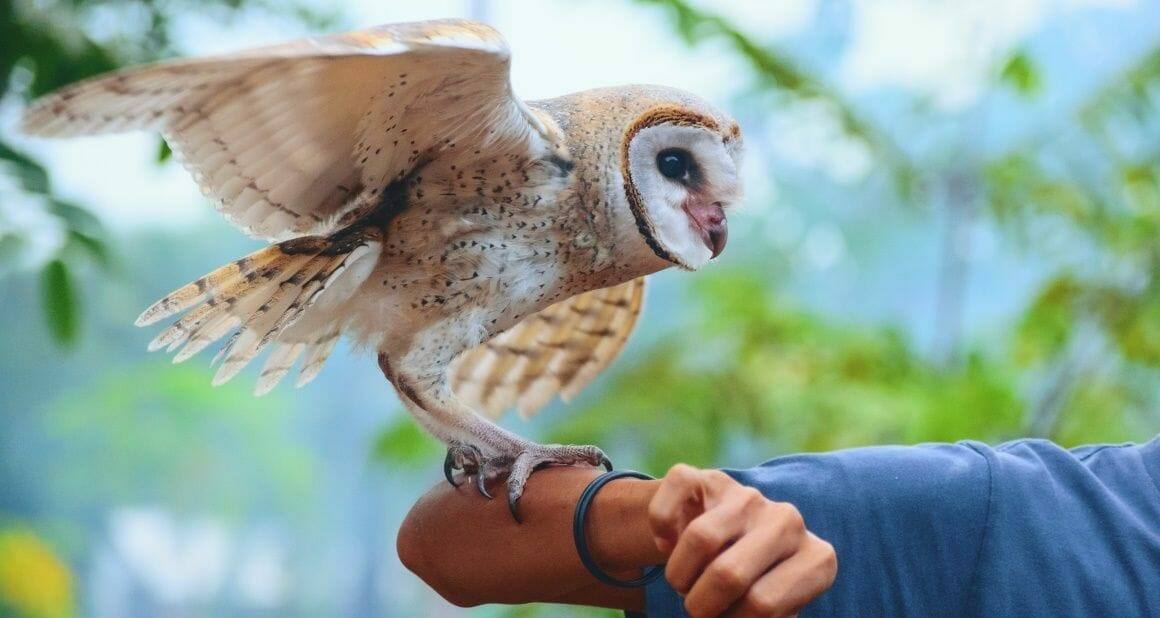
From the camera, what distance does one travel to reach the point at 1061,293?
2.06 m

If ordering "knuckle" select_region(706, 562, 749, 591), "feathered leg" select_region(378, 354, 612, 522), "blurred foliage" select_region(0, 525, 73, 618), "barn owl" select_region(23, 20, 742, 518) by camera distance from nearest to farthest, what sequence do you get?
"knuckle" select_region(706, 562, 749, 591) < "barn owl" select_region(23, 20, 742, 518) < "feathered leg" select_region(378, 354, 612, 522) < "blurred foliage" select_region(0, 525, 73, 618)

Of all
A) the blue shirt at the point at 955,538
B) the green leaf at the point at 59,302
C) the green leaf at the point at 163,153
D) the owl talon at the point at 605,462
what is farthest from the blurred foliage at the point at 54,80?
the blue shirt at the point at 955,538

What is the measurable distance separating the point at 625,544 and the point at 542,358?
0.43 meters

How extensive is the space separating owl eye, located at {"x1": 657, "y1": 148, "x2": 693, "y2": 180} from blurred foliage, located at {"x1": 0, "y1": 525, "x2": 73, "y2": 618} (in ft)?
6.85

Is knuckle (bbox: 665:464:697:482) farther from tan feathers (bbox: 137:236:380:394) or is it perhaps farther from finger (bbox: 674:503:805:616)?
tan feathers (bbox: 137:236:380:394)

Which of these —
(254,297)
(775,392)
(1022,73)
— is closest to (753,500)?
(254,297)

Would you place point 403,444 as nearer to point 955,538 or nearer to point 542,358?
point 542,358

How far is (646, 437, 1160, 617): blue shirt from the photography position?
86 cm

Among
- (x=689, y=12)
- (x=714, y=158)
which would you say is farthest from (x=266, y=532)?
(x=714, y=158)

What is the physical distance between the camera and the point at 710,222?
3.02 ft

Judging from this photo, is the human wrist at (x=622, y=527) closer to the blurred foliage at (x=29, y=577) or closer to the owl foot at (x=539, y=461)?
the owl foot at (x=539, y=461)

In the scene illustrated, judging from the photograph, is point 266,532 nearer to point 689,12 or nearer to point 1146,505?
point 689,12

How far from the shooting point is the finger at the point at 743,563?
0.60 m

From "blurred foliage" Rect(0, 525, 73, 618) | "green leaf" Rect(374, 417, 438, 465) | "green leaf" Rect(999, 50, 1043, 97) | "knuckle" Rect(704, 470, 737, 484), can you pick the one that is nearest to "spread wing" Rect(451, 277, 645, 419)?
"knuckle" Rect(704, 470, 737, 484)
